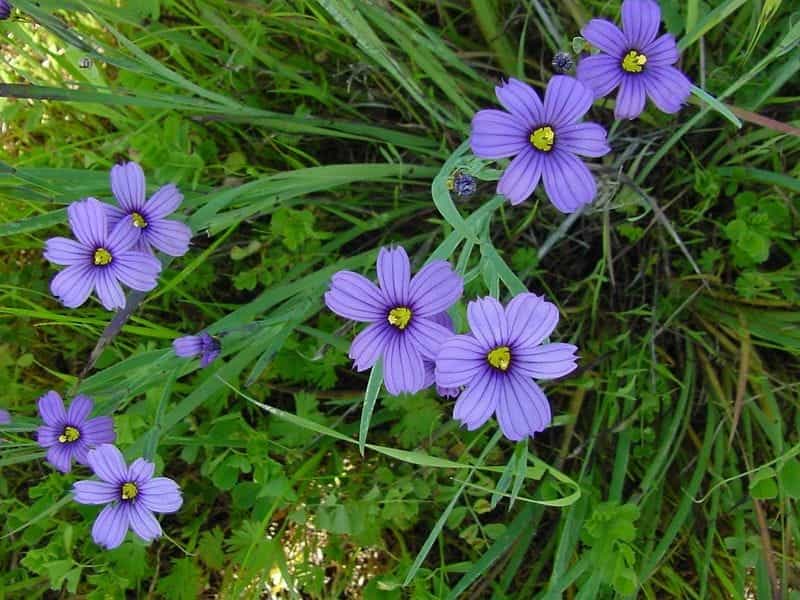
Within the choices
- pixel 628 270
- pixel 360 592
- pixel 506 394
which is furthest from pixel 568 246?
pixel 360 592

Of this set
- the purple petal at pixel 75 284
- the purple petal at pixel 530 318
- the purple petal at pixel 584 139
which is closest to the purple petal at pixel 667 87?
the purple petal at pixel 584 139

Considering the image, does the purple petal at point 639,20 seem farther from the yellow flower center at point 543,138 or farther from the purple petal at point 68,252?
the purple petal at point 68,252

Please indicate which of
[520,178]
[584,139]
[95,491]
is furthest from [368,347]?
[95,491]

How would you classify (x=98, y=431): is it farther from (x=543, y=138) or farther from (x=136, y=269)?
(x=543, y=138)

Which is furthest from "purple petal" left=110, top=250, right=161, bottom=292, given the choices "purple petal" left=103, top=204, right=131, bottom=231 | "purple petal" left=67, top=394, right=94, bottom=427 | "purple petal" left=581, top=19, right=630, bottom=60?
"purple petal" left=581, top=19, right=630, bottom=60

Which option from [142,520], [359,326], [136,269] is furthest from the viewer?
[359,326]

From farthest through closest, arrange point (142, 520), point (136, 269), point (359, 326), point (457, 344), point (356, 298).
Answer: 1. point (359, 326)
2. point (142, 520)
3. point (136, 269)
4. point (356, 298)
5. point (457, 344)
